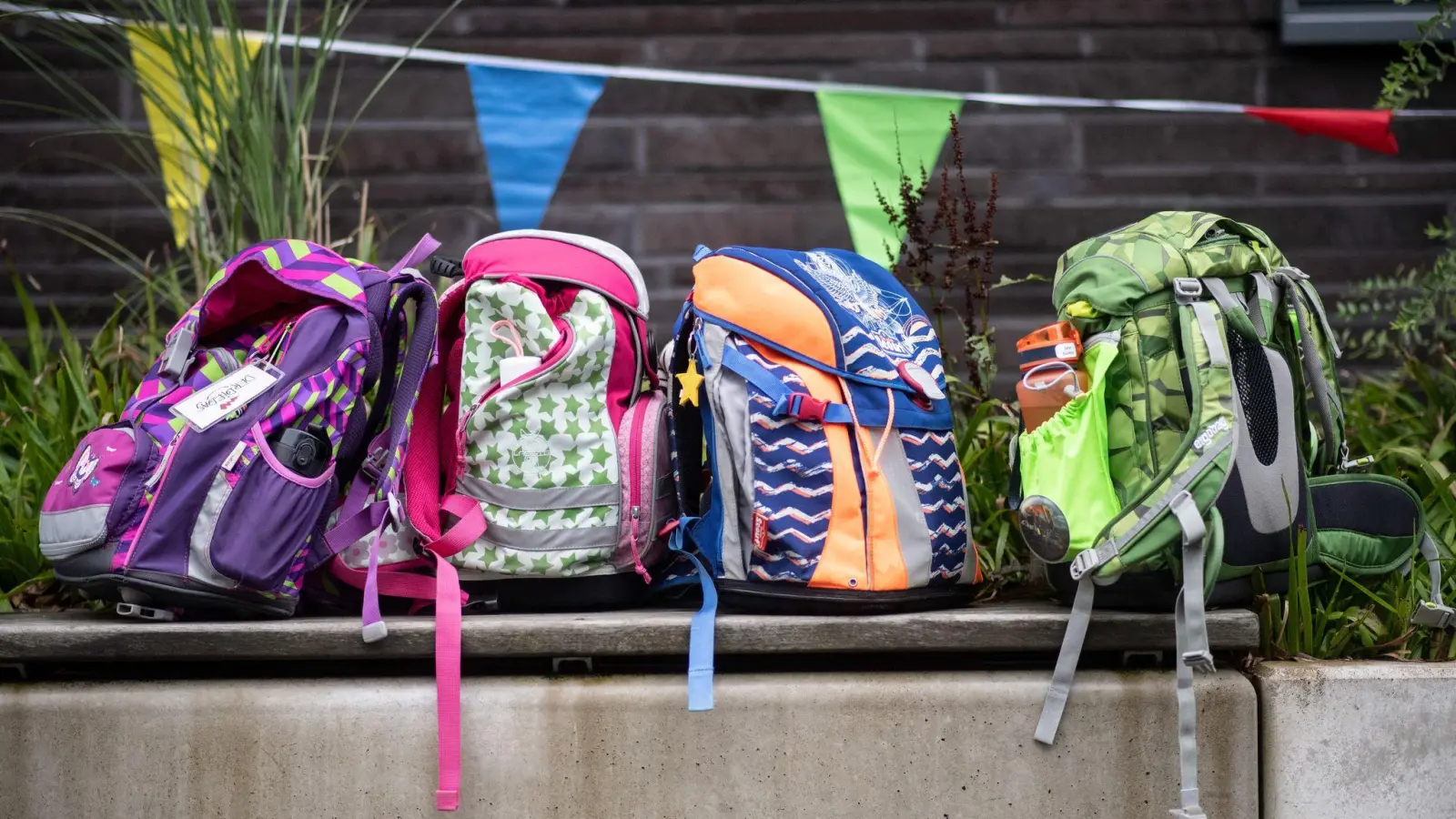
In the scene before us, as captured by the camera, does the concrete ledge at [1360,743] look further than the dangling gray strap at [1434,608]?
No

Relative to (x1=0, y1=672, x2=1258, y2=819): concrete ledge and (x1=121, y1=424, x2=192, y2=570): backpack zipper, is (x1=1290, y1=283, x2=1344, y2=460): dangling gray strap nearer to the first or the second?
(x1=0, y1=672, x2=1258, y2=819): concrete ledge

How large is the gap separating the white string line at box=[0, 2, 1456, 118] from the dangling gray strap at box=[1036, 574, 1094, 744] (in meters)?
1.93

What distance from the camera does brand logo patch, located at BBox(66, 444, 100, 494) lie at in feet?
6.31

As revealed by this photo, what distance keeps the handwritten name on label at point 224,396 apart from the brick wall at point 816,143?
162 centimetres

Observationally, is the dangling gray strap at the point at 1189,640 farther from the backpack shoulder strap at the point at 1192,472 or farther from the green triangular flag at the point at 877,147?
the green triangular flag at the point at 877,147

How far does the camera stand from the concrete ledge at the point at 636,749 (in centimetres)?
192

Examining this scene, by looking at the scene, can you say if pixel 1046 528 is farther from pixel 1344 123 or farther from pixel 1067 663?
pixel 1344 123

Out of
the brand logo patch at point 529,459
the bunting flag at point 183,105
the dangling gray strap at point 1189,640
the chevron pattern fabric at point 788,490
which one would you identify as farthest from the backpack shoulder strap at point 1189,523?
the bunting flag at point 183,105

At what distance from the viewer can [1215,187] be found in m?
3.51

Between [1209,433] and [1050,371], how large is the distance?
0.94 feet

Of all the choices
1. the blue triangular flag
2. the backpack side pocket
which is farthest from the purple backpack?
the blue triangular flag

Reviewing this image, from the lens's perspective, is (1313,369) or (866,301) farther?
(866,301)

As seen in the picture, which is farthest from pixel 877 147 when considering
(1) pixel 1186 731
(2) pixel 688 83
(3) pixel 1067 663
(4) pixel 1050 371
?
(1) pixel 1186 731

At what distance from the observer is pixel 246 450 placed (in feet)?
6.37
